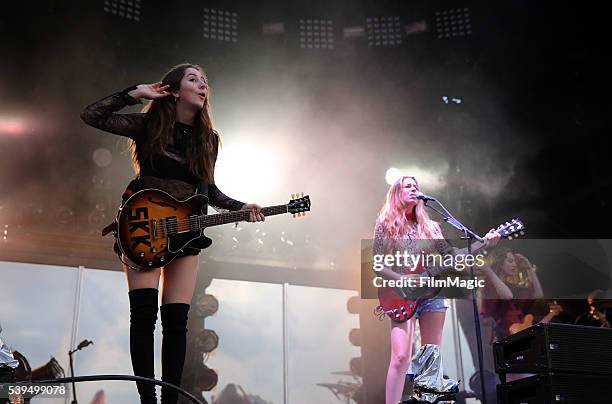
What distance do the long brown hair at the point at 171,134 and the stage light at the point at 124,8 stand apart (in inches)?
123

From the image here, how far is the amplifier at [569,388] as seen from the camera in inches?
104

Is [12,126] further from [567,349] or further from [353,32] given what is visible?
[567,349]

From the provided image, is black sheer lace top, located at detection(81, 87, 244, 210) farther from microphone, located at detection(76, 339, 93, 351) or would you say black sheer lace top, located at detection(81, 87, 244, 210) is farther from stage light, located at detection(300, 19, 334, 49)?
stage light, located at detection(300, 19, 334, 49)

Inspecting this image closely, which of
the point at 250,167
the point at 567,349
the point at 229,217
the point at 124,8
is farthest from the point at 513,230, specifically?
the point at 124,8

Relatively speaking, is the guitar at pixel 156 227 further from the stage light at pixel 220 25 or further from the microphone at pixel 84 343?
the stage light at pixel 220 25

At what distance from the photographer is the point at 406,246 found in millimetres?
3906

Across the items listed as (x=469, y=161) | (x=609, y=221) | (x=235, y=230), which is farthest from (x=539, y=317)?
(x=235, y=230)

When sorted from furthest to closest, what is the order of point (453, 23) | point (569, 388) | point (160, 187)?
point (453, 23) < point (160, 187) < point (569, 388)

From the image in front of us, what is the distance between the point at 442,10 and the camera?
6301 mm

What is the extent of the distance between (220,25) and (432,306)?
3926 millimetres

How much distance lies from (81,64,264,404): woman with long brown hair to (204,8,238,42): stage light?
3.23 m

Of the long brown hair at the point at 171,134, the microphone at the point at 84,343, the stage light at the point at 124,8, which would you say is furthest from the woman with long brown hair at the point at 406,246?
the stage light at the point at 124,8

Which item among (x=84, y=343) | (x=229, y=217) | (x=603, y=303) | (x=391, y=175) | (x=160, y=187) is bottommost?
(x=84, y=343)

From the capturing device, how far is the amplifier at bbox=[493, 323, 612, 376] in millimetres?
2699
